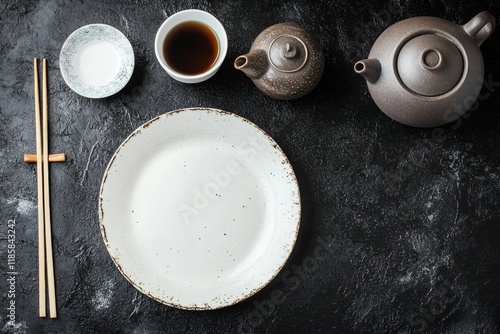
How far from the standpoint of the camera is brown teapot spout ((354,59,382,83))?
145cm

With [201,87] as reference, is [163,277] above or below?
below

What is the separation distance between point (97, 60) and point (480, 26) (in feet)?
3.40

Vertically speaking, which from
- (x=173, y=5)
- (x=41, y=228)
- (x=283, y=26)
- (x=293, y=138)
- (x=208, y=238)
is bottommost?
(x=41, y=228)

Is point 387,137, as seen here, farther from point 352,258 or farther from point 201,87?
point 201,87

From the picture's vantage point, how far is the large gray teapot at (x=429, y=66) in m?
1.42

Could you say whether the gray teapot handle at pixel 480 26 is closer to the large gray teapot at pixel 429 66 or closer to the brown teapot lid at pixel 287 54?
the large gray teapot at pixel 429 66

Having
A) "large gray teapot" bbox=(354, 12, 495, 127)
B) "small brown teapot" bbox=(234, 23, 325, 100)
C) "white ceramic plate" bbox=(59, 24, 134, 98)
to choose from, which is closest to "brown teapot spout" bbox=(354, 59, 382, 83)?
"large gray teapot" bbox=(354, 12, 495, 127)

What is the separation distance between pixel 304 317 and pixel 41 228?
2.61ft

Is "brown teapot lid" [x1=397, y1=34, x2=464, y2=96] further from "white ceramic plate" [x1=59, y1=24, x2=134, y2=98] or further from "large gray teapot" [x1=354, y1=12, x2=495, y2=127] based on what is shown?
"white ceramic plate" [x1=59, y1=24, x2=134, y2=98]

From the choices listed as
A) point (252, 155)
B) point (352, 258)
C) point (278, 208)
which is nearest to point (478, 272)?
point (352, 258)

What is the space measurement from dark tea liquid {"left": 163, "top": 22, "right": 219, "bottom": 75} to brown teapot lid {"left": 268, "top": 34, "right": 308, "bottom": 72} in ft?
0.69

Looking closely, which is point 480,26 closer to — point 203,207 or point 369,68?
point 369,68

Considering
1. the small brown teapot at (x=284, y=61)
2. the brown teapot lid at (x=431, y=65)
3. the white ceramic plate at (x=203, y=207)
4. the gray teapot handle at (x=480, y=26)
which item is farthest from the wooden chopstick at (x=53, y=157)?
the gray teapot handle at (x=480, y=26)

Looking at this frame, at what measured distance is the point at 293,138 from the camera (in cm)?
167
